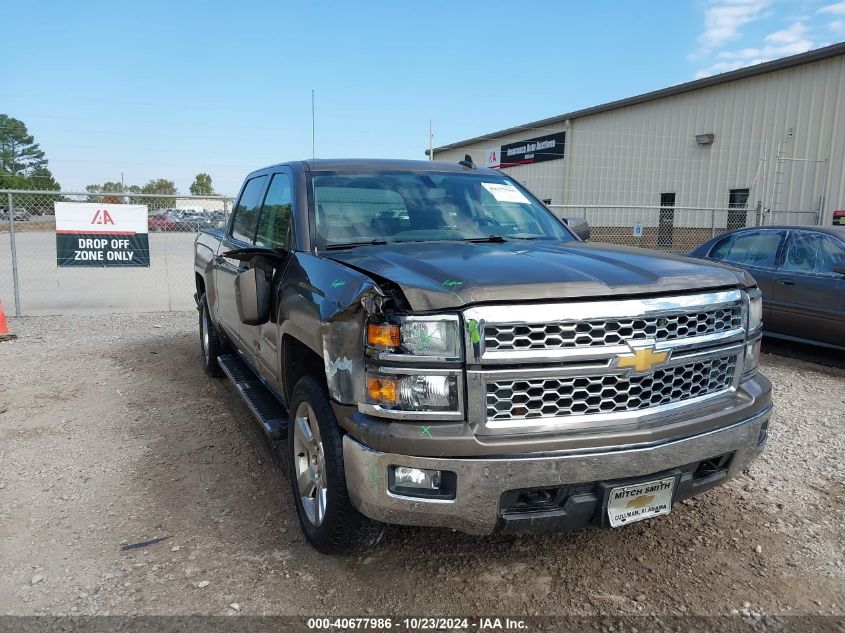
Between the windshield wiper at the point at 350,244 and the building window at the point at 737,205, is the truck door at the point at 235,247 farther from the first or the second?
the building window at the point at 737,205

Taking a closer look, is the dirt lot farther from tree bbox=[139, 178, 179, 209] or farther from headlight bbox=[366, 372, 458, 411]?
tree bbox=[139, 178, 179, 209]

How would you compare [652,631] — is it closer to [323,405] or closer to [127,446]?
[323,405]

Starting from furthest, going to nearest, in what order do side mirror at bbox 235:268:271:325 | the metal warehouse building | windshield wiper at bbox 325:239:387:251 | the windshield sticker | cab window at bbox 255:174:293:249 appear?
the metal warehouse building → the windshield sticker → cab window at bbox 255:174:293:249 → side mirror at bbox 235:268:271:325 → windshield wiper at bbox 325:239:387:251

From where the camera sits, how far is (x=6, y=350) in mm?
7594

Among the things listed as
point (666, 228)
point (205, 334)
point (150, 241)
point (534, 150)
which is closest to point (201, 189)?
point (534, 150)

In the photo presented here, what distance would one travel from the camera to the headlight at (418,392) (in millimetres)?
2412

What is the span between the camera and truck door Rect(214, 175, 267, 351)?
15.4 ft

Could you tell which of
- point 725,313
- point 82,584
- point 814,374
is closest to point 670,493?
point 725,313

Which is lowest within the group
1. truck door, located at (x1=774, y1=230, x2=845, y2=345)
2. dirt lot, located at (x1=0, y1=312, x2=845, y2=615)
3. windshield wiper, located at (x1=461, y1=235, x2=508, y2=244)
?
dirt lot, located at (x1=0, y1=312, x2=845, y2=615)

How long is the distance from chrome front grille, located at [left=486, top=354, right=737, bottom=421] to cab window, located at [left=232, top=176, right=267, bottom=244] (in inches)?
110

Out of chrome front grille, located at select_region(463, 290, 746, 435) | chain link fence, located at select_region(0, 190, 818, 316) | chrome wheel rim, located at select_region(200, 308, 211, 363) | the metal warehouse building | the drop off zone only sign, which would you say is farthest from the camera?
the metal warehouse building

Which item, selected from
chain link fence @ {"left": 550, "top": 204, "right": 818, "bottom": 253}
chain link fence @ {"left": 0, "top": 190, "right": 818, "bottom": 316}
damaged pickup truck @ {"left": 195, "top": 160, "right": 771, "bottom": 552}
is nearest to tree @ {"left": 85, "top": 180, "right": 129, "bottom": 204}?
chain link fence @ {"left": 0, "top": 190, "right": 818, "bottom": 316}

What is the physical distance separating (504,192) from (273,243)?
1558 millimetres

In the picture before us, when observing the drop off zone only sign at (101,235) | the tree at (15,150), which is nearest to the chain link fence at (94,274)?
the drop off zone only sign at (101,235)
